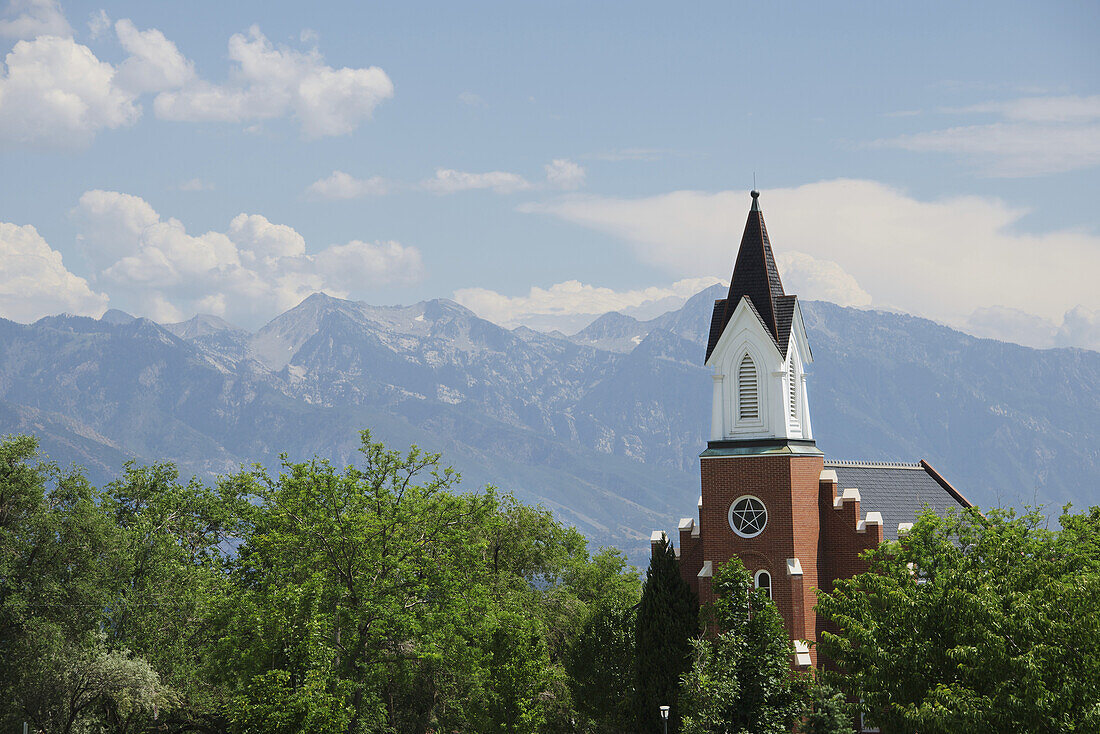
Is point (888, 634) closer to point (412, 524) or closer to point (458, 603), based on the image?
point (458, 603)

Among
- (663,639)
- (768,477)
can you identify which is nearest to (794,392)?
(768,477)

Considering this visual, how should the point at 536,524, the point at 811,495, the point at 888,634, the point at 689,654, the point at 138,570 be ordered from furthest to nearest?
the point at 536,524 < the point at 138,570 < the point at 811,495 < the point at 689,654 < the point at 888,634

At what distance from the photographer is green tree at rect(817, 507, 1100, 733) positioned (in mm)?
28109

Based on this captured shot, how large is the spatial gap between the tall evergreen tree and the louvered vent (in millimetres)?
8114

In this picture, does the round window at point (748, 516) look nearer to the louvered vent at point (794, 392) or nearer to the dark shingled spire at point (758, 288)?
the louvered vent at point (794, 392)

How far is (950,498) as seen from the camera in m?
54.2

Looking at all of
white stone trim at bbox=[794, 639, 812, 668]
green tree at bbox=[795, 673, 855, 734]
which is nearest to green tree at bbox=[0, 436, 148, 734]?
white stone trim at bbox=[794, 639, 812, 668]

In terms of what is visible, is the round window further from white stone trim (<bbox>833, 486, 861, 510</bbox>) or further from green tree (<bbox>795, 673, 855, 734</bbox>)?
green tree (<bbox>795, 673, 855, 734</bbox>)

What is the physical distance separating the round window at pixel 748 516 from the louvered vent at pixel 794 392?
169 inches

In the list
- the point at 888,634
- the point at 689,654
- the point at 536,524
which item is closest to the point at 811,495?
the point at 689,654

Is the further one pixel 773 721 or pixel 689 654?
pixel 689 654

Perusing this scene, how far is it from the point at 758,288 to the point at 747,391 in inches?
180

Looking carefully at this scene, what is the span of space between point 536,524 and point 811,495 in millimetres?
24724

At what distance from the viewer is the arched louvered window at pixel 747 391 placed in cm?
4652
